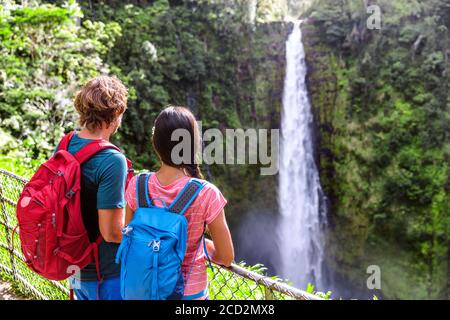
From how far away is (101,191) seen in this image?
179 cm

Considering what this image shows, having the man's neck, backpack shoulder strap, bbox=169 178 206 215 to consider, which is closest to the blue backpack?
backpack shoulder strap, bbox=169 178 206 215

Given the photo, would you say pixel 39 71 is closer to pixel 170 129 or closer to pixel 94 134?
pixel 94 134

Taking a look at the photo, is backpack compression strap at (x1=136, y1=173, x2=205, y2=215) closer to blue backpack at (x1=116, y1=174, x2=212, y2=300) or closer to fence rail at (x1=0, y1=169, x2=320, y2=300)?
blue backpack at (x1=116, y1=174, x2=212, y2=300)

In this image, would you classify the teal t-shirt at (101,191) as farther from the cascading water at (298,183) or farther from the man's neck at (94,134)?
the cascading water at (298,183)

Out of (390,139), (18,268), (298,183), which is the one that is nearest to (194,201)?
(18,268)

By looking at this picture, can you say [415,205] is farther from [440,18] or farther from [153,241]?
[153,241]

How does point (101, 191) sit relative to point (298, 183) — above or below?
above

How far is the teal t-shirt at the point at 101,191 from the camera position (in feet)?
5.88

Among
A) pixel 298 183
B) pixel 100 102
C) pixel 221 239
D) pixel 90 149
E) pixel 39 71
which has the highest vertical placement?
pixel 39 71

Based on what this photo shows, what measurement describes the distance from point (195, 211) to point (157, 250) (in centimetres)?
21

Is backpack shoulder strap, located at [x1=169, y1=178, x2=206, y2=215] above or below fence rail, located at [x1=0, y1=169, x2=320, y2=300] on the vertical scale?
above

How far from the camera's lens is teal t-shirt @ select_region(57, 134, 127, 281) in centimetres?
179
